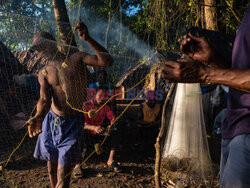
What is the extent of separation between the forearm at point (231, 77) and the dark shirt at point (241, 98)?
229mm

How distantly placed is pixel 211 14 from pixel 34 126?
2.53 m

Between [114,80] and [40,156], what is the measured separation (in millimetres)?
1421

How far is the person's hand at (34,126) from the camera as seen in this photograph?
2.08 meters

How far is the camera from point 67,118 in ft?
7.17

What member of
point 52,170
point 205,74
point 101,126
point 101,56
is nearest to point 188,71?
point 205,74

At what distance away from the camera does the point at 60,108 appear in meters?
2.22

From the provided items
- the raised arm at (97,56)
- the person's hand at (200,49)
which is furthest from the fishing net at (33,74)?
the person's hand at (200,49)

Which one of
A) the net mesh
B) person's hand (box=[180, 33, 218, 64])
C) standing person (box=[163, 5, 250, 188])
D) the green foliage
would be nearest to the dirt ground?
the net mesh

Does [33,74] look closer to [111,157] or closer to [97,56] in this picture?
[97,56]

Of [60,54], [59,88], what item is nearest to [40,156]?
[59,88]

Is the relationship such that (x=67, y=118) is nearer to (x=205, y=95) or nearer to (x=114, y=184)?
(x=114, y=184)

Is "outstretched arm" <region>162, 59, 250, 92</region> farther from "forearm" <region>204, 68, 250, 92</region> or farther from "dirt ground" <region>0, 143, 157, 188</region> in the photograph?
"dirt ground" <region>0, 143, 157, 188</region>

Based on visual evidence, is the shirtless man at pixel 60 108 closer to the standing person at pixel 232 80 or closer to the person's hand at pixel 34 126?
the person's hand at pixel 34 126

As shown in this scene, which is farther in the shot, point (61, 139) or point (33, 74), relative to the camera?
point (33, 74)
